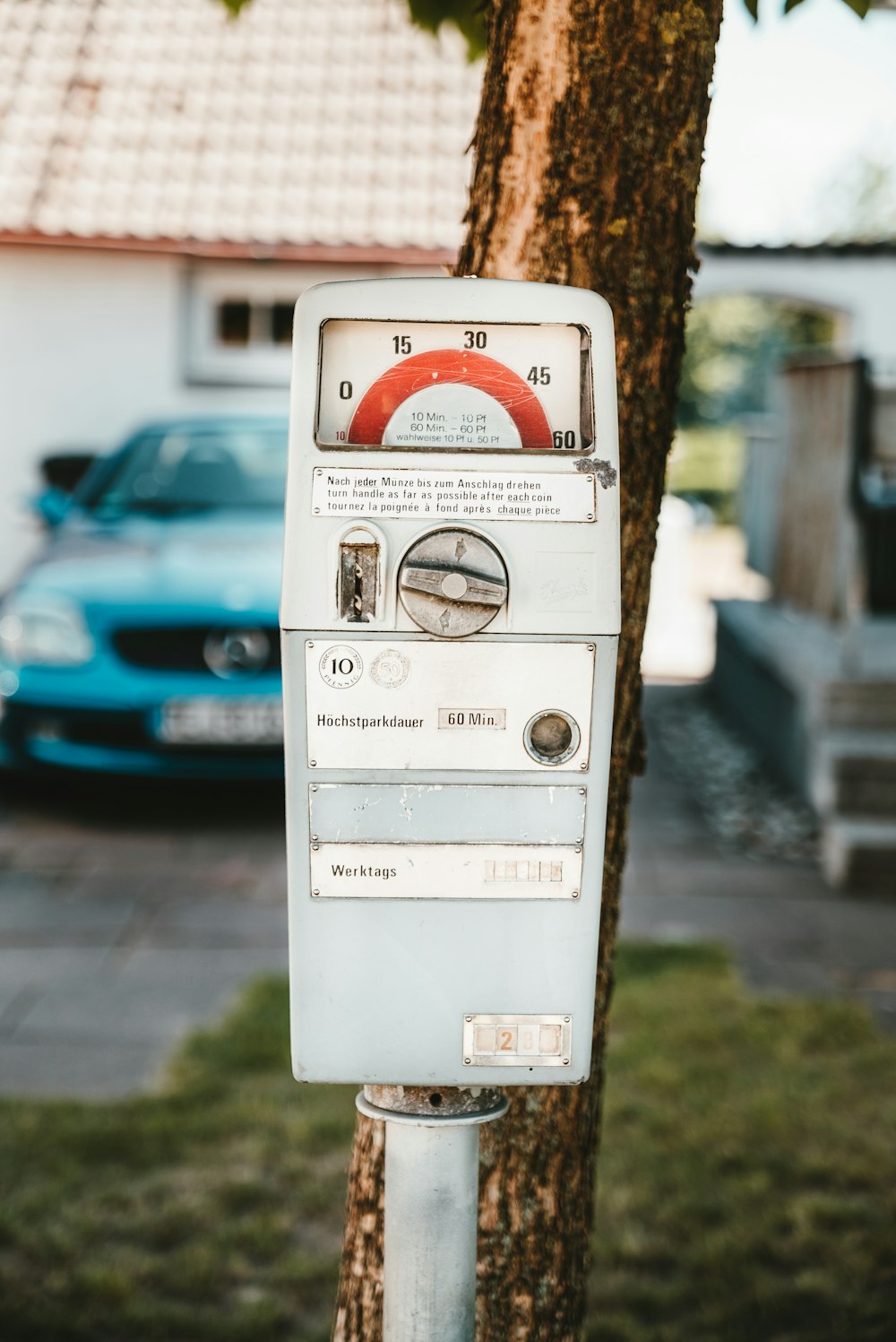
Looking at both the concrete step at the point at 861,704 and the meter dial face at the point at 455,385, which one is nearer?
the meter dial face at the point at 455,385

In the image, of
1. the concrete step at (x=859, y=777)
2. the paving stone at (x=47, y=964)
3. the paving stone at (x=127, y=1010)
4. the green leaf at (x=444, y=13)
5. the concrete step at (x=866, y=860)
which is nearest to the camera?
the green leaf at (x=444, y=13)

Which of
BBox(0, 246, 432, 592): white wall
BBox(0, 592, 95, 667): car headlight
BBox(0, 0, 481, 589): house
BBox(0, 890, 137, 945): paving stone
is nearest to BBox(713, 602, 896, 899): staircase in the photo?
BBox(0, 890, 137, 945): paving stone

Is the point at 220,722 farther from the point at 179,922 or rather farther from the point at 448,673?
the point at 448,673

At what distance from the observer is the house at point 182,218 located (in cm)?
1063

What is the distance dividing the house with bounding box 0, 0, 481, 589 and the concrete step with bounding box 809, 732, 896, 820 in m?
5.64

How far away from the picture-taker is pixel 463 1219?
157cm

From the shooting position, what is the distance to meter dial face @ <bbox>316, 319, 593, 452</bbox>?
4.75 feet

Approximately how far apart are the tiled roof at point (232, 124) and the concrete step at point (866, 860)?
20.6 ft

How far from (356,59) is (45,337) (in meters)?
3.53

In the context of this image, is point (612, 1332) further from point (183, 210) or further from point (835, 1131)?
point (183, 210)

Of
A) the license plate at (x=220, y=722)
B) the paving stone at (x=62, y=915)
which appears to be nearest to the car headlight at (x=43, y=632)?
the license plate at (x=220, y=722)

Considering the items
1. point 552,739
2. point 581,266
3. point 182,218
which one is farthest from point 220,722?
point 182,218

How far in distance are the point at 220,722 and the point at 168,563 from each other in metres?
0.78

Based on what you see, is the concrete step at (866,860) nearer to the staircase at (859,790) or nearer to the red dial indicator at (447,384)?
the staircase at (859,790)
